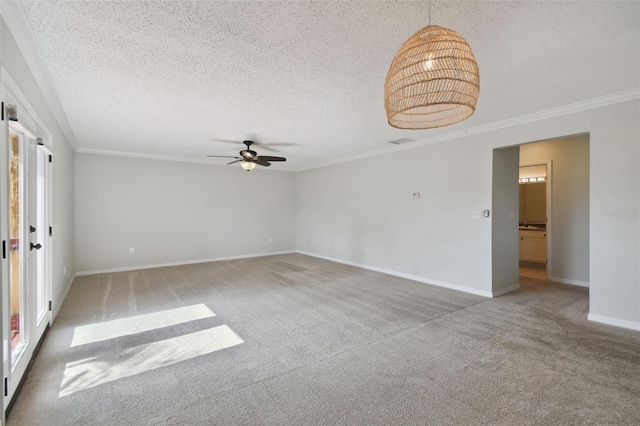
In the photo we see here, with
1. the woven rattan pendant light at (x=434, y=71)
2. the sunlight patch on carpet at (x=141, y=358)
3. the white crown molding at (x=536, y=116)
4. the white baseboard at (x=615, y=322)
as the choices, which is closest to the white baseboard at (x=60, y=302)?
the sunlight patch on carpet at (x=141, y=358)

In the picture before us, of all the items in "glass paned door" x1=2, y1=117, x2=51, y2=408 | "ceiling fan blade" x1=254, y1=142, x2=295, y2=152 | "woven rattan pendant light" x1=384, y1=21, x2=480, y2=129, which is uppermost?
"ceiling fan blade" x1=254, y1=142, x2=295, y2=152

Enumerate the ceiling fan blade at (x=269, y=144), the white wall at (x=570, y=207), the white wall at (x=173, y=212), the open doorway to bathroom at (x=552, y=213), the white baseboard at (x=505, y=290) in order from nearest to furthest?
the white baseboard at (x=505, y=290) → the open doorway to bathroom at (x=552, y=213) → the white wall at (x=570, y=207) → the ceiling fan blade at (x=269, y=144) → the white wall at (x=173, y=212)

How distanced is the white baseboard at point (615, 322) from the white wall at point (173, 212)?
22.1ft

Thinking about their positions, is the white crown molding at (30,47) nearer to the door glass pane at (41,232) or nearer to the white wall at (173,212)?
the door glass pane at (41,232)

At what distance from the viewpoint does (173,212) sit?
6816mm

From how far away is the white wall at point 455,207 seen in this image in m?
3.23

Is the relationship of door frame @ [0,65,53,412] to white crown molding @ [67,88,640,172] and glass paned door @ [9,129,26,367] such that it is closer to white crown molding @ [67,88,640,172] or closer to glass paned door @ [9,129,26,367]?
glass paned door @ [9,129,26,367]

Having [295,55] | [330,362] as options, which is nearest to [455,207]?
[330,362]

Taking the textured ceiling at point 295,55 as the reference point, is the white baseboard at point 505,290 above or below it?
below

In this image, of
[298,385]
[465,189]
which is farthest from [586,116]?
[298,385]

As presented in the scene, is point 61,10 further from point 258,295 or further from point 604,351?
point 604,351

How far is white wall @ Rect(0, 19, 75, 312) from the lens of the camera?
1900mm

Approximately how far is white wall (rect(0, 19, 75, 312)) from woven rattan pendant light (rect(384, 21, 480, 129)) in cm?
229

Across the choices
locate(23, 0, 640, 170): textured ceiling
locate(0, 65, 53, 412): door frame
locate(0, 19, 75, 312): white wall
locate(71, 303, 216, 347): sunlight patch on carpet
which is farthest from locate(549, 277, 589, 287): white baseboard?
locate(0, 19, 75, 312): white wall
